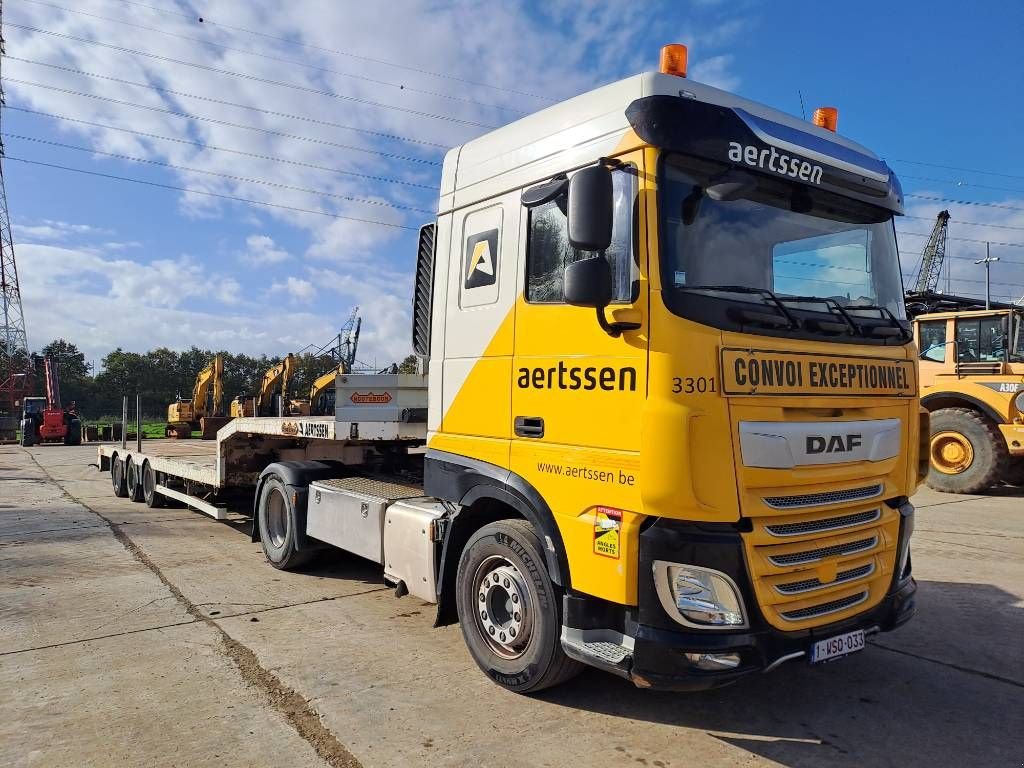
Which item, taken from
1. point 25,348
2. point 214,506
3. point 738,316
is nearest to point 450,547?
point 738,316

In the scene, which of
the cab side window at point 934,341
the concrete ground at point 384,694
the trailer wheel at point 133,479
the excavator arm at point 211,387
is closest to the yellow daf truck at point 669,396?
the concrete ground at point 384,694

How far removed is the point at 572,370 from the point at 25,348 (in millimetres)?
58920

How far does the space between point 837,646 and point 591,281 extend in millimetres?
2150

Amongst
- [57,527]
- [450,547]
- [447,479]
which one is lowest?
[57,527]

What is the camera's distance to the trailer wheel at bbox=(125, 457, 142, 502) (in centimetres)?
1105

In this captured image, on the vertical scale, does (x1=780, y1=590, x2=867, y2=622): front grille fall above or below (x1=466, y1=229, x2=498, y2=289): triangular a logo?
below

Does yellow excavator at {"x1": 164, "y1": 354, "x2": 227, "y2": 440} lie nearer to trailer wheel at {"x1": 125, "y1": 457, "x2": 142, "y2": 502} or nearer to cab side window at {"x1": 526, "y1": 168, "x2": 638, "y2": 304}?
trailer wheel at {"x1": 125, "y1": 457, "x2": 142, "y2": 502}

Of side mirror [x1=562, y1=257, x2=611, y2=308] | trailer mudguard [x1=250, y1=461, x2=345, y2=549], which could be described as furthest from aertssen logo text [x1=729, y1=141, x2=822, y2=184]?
trailer mudguard [x1=250, y1=461, x2=345, y2=549]

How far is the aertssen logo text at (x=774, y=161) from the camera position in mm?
3439

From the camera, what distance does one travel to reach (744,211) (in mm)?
3559

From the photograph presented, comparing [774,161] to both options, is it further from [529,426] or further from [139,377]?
[139,377]

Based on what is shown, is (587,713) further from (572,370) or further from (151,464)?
(151,464)

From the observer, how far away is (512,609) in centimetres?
393

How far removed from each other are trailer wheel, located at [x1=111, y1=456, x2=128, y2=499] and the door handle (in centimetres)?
1010
